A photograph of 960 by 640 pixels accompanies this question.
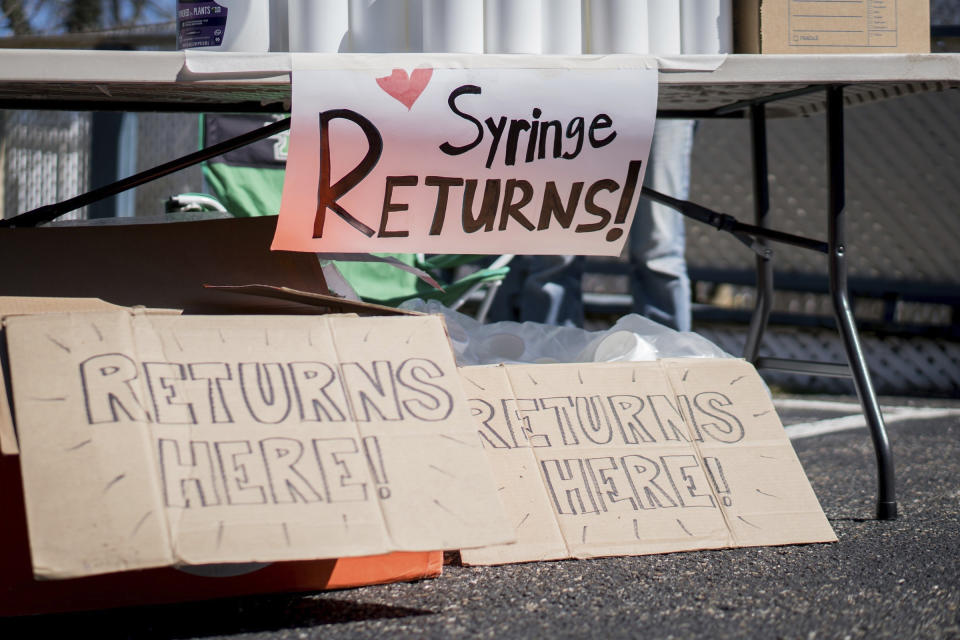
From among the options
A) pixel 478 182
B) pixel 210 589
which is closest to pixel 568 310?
pixel 478 182

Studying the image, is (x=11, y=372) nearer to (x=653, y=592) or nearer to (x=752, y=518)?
(x=653, y=592)

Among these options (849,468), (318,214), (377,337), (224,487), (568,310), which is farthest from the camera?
(568,310)

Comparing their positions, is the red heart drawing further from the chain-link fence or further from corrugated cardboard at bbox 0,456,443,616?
the chain-link fence

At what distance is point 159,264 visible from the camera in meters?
1.56

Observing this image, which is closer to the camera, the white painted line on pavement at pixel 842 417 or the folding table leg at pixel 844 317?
the folding table leg at pixel 844 317

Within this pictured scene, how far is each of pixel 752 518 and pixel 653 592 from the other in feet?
0.96

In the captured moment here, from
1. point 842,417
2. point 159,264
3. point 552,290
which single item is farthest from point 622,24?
point 842,417

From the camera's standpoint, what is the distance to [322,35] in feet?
5.11

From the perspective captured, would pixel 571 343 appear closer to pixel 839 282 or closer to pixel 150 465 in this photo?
pixel 839 282

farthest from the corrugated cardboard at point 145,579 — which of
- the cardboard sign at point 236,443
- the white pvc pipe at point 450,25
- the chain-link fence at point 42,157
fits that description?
A: the chain-link fence at point 42,157

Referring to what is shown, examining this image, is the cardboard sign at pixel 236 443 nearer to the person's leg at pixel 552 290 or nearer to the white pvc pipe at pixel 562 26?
the white pvc pipe at pixel 562 26

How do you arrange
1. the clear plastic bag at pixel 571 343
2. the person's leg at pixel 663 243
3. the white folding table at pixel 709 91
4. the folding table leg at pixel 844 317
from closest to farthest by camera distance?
the white folding table at pixel 709 91 → the folding table leg at pixel 844 317 → the clear plastic bag at pixel 571 343 → the person's leg at pixel 663 243

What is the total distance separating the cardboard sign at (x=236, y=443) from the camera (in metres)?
1.13

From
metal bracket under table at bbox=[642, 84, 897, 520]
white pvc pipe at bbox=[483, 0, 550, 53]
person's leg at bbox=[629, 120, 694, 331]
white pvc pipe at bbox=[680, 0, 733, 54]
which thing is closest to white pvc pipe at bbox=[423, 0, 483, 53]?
white pvc pipe at bbox=[483, 0, 550, 53]
